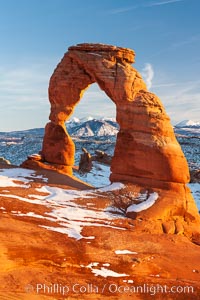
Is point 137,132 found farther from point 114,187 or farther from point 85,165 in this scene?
point 85,165

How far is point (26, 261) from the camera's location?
1133 centimetres

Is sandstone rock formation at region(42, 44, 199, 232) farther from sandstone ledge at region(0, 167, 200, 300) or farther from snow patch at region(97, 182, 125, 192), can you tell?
sandstone ledge at region(0, 167, 200, 300)

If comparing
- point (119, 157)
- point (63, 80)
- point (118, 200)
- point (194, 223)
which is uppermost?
point (63, 80)

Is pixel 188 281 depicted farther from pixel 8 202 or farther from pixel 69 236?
pixel 8 202

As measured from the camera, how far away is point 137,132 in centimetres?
2184

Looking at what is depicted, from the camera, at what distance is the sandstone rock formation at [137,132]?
2094 cm

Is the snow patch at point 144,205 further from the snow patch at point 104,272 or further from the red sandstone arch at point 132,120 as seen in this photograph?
the snow patch at point 104,272

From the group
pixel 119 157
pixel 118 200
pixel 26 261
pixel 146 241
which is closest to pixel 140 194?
pixel 118 200

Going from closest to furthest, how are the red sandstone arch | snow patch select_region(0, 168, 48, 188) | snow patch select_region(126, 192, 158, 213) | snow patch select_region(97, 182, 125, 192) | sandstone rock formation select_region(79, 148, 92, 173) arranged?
snow patch select_region(126, 192, 158, 213), snow patch select_region(0, 168, 48, 188), snow patch select_region(97, 182, 125, 192), the red sandstone arch, sandstone rock formation select_region(79, 148, 92, 173)

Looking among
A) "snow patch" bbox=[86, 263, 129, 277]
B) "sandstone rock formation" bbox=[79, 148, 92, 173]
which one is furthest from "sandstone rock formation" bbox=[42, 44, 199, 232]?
"sandstone rock formation" bbox=[79, 148, 92, 173]

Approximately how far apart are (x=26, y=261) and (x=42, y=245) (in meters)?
1.45

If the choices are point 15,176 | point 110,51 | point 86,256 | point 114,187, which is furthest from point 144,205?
point 110,51

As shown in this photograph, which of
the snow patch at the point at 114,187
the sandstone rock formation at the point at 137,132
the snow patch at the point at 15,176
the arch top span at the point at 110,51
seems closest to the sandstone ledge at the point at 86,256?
the snow patch at the point at 15,176

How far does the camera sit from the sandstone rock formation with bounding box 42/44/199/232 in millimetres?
20938
